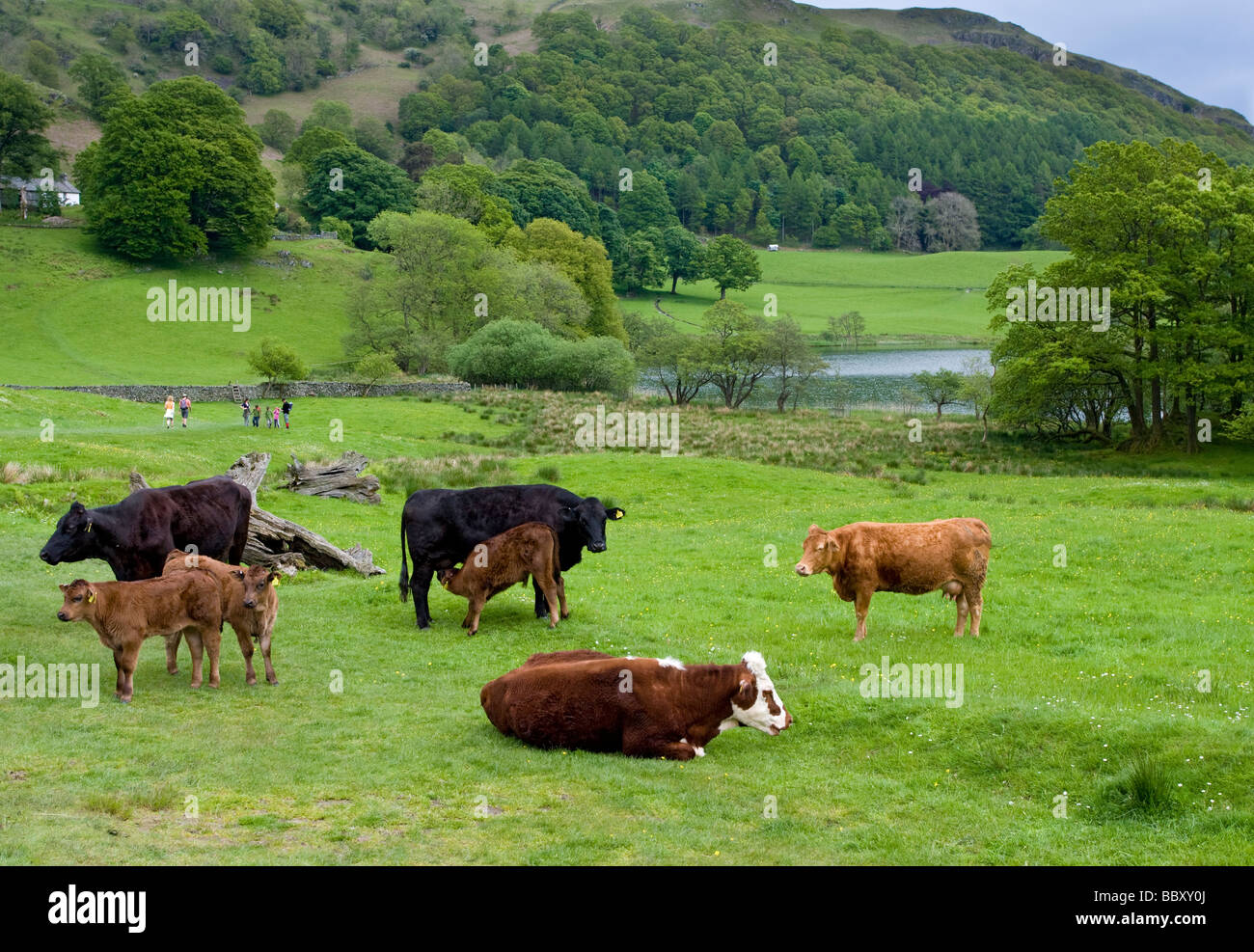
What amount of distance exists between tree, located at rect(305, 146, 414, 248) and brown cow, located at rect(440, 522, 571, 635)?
402 ft

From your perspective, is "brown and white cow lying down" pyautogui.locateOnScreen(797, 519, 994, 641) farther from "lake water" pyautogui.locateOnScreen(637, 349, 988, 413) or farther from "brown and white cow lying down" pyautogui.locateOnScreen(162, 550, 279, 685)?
"lake water" pyautogui.locateOnScreen(637, 349, 988, 413)

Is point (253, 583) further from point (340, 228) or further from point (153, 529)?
point (340, 228)

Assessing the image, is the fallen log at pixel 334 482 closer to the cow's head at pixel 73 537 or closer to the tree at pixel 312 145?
the cow's head at pixel 73 537

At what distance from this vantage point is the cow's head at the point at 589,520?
16688 millimetres

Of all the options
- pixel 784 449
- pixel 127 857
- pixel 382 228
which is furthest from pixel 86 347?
pixel 127 857

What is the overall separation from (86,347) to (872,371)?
248 ft

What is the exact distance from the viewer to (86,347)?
3265 inches

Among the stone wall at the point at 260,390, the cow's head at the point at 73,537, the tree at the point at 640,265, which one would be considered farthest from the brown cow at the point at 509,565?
the tree at the point at 640,265

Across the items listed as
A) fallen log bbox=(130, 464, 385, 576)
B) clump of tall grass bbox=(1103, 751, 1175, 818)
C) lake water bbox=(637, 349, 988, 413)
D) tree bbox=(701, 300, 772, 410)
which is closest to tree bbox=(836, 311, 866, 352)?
lake water bbox=(637, 349, 988, 413)

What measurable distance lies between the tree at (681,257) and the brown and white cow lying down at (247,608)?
161 meters

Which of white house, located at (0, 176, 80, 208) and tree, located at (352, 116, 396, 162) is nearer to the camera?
white house, located at (0, 176, 80, 208)

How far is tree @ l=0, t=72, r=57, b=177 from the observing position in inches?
4424

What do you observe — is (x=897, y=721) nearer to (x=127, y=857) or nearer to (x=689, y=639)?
(x=689, y=639)

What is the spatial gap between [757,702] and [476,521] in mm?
7410
